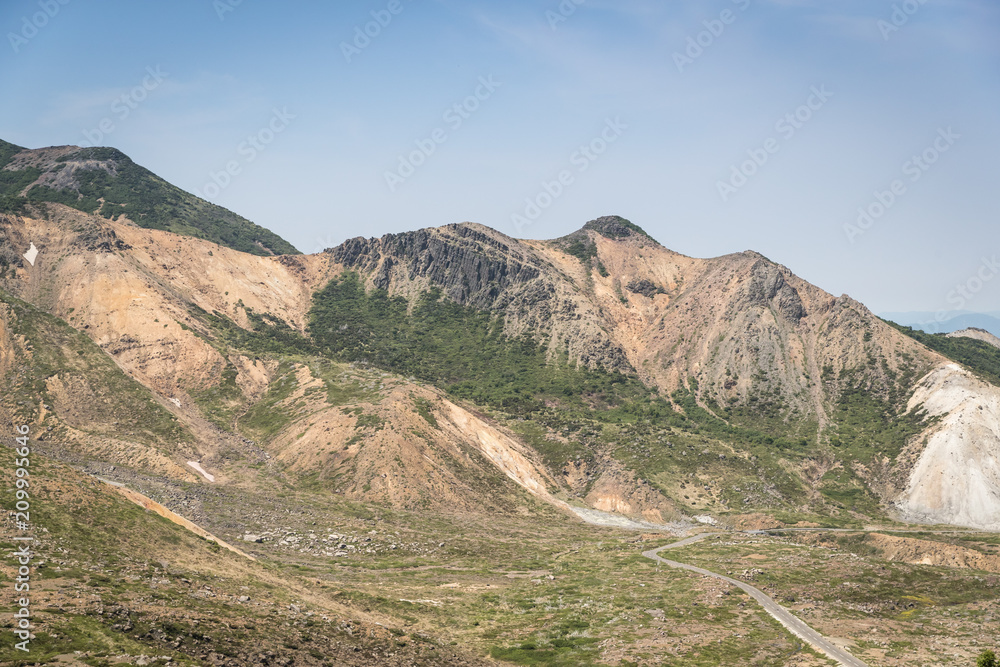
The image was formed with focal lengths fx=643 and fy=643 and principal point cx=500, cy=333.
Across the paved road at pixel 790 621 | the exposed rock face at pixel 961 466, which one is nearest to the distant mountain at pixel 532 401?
the exposed rock face at pixel 961 466

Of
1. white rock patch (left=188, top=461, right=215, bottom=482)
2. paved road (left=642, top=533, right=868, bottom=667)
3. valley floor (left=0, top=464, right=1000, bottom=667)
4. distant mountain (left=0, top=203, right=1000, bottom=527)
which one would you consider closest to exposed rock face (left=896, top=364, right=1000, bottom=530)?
distant mountain (left=0, top=203, right=1000, bottom=527)

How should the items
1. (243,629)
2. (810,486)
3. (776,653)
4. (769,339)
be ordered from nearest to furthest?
(243,629), (776,653), (810,486), (769,339)

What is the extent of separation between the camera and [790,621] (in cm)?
6306

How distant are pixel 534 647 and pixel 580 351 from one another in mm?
140813

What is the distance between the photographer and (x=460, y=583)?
7562 cm

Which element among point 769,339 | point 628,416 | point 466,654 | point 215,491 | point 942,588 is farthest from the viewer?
point 769,339

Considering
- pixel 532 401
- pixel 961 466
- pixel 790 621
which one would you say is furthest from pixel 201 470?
pixel 961 466

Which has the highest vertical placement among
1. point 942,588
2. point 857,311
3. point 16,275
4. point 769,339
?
point 857,311

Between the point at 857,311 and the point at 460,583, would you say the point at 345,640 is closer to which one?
the point at 460,583

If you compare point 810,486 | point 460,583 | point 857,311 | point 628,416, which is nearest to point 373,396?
point 460,583

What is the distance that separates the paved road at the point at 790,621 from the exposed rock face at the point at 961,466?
72099 mm

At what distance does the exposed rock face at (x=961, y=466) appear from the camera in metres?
128

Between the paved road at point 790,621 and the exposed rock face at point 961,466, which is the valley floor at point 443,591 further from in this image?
the exposed rock face at point 961,466

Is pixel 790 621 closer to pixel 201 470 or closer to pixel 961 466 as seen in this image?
pixel 201 470
